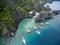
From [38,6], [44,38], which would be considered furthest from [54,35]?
[38,6]

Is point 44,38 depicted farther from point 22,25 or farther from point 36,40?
point 22,25

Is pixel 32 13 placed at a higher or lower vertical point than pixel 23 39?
lower

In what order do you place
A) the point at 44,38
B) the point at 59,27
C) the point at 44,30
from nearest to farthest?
the point at 44,38 < the point at 44,30 < the point at 59,27

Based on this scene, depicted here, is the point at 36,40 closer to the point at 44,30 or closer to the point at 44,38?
the point at 44,38

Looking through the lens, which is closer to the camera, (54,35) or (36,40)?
(36,40)

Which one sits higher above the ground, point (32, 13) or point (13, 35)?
point (13, 35)

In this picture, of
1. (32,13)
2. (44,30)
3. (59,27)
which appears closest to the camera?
(44,30)

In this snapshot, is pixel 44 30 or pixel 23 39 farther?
pixel 44 30

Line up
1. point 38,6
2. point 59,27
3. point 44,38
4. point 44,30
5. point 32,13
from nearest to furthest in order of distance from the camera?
1. point 44,38
2. point 44,30
3. point 59,27
4. point 32,13
5. point 38,6

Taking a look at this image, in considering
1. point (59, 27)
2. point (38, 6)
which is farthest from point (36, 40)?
point (38, 6)
